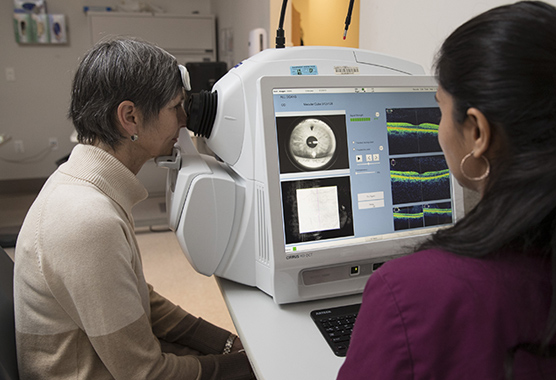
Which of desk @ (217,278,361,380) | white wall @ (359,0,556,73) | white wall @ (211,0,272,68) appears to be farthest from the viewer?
white wall @ (211,0,272,68)

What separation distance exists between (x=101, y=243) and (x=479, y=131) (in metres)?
0.68

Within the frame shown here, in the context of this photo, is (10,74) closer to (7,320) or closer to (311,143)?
(7,320)

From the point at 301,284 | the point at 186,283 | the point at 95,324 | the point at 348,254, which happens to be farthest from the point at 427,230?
the point at 186,283

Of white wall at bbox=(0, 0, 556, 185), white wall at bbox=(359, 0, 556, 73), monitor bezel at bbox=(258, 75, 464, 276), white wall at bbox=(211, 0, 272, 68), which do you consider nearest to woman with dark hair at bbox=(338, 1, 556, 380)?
monitor bezel at bbox=(258, 75, 464, 276)

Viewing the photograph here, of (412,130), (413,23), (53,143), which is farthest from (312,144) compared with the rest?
(53,143)

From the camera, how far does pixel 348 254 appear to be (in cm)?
102

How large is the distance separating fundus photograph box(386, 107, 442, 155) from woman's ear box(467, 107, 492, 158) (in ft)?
1.49

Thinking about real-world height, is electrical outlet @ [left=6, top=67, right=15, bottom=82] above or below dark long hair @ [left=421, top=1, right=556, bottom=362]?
above

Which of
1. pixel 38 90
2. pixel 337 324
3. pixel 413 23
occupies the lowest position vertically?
pixel 337 324

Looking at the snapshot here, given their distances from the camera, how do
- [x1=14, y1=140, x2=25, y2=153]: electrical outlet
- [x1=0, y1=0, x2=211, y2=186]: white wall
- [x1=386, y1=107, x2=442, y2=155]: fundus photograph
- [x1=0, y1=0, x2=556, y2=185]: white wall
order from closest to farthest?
[x1=386, y1=107, x2=442, y2=155]: fundus photograph → [x1=0, y1=0, x2=556, y2=185]: white wall → [x1=0, y1=0, x2=211, y2=186]: white wall → [x1=14, y1=140, x2=25, y2=153]: electrical outlet

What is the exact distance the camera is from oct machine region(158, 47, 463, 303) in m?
0.97

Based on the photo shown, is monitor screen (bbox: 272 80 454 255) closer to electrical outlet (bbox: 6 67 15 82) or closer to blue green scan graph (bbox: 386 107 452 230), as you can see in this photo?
blue green scan graph (bbox: 386 107 452 230)

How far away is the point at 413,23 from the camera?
1609 millimetres

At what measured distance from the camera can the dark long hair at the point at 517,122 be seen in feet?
1.71
